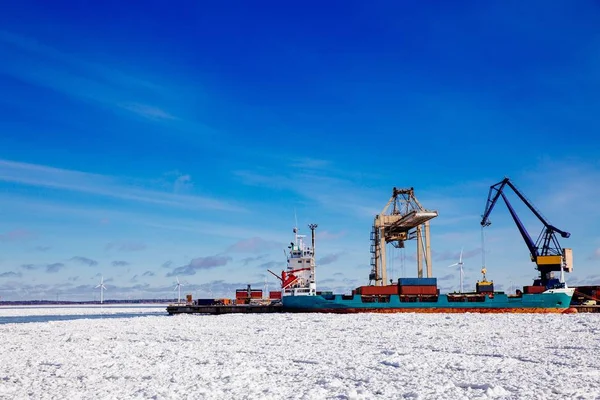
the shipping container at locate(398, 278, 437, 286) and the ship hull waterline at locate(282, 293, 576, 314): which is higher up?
the shipping container at locate(398, 278, 437, 286)

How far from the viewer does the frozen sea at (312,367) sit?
12.1 metres

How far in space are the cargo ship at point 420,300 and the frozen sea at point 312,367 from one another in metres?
23.3

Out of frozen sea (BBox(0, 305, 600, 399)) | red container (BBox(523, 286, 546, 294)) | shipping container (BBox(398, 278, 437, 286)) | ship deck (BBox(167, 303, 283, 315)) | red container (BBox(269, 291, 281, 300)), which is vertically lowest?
ship deck (BBox(167, 303, 283, 315))

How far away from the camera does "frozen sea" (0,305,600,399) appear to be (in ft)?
39.7

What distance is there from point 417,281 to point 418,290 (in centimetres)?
123

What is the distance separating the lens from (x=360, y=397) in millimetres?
11289

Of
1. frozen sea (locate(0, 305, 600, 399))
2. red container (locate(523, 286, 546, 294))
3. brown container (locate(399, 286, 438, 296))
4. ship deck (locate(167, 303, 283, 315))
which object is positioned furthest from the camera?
ship deck (locate(167, 303, 283, 315))

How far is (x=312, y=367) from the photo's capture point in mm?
15711

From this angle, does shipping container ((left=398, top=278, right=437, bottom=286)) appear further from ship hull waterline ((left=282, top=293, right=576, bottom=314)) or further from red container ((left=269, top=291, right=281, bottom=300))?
red container ((left=269, top=291, right=281, bottom=300))

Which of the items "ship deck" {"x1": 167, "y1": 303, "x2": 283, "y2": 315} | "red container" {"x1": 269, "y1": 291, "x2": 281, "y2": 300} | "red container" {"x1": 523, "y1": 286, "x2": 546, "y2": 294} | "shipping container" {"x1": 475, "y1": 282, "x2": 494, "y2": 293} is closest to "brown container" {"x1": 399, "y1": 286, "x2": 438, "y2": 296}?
"shipping container" {"x1": 475, "y1": 282, "x2": 494, "y2": 293}

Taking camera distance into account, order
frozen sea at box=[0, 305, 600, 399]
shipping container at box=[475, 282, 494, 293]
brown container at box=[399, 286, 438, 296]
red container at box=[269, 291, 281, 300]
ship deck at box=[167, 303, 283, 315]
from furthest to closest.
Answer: red container at box=[269, 291, 281, 300] < shipping container at box=[475, 282, 494, 293] < ship deck at box=[167, 303, 283, 315] < brown container at box=[399, 286, 438, 296] < frozen sea at box=[0, 305, 600, 399]

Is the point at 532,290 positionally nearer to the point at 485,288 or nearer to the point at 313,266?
the point at 485,288

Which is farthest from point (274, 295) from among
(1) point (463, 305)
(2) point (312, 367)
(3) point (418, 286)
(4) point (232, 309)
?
(2) point (312, 367)

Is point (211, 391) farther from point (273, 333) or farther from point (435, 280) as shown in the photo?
point (435, 280)
